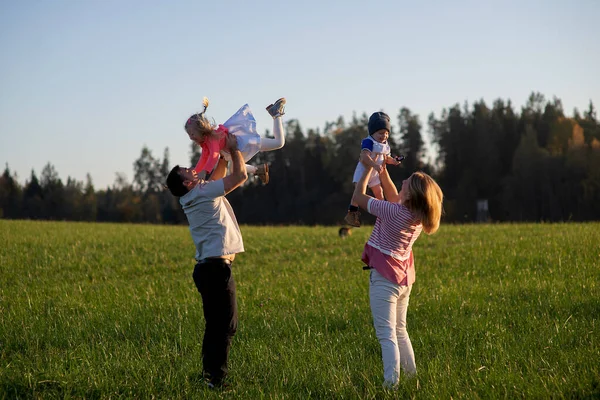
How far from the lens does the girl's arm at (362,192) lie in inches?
234

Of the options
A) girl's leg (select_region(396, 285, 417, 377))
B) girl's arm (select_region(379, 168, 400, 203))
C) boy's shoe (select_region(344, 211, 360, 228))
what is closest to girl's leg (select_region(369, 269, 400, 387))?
girl's leg (select_region(396, 285, 417, 377))

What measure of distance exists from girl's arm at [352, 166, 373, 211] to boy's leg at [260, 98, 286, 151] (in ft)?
2.86

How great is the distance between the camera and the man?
602 centimetres

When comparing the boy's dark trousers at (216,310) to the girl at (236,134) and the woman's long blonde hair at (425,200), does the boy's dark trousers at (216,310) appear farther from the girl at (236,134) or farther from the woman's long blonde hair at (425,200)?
the woman's long blonde hair at (425,200)

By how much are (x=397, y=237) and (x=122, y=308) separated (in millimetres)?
6005

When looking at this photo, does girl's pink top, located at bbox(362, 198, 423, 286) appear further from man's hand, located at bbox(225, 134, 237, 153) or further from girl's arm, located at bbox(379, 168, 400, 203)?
man's hand, located at bbox(225, 134, 237, 153)

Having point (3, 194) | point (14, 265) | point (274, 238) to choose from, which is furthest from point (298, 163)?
point (14, 265)

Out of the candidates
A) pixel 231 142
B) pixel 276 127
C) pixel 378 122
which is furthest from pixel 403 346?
pixel 231 142

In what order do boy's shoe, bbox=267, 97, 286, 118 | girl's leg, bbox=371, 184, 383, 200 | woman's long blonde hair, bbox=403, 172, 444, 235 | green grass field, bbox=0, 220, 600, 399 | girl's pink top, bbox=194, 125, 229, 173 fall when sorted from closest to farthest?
woman's long blonde hair, bbox=403, 172, 444, 235 → girl's pink top, bbox=194, 125, 229, 173 → boy's shoe, bbox=267, 97, 286, 118 → green grass field, bbox=0, 220, 600, 399 → girl's leg, bbox=371, 184, 383, 200

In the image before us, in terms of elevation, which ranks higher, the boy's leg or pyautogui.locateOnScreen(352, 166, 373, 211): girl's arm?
the boy's leg

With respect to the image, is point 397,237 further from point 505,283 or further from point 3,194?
point 3,194

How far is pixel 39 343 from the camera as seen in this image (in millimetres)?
8328

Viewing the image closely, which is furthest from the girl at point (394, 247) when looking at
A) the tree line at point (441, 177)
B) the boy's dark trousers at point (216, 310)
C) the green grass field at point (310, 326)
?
the tree line at point (441, 177)

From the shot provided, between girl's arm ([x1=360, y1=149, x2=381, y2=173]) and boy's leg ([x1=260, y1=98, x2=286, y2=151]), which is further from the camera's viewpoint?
boy's leg ([x1=260, y1=98, x2=286, y2=151])
